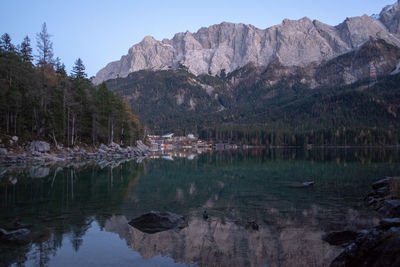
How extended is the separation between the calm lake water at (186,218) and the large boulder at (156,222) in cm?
53

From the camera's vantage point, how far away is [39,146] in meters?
63.8

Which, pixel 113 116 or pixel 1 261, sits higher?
pixel 113 116

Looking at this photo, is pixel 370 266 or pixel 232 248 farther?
pixel 232 248

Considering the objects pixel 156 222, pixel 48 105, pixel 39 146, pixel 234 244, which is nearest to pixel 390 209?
pixel 234 244

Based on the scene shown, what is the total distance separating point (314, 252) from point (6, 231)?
1350cm

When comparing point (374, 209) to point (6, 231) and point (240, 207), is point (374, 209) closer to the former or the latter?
point (240, 207)

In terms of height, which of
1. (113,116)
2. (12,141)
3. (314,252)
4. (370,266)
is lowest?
(314,252)

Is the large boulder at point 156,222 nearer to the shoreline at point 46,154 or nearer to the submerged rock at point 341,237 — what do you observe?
the submerged rock at point 341,237

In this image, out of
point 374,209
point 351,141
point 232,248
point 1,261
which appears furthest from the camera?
point 351,141

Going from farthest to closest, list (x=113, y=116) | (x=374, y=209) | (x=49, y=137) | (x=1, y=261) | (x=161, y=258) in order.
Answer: (x=113, y=116), (x=49, y=137), (x=374, y=209), (x=161, y=258), (x=1, y=261)

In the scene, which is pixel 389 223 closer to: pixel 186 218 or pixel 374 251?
pixel 374 251

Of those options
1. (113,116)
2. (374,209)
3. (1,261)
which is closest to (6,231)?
(1,261)

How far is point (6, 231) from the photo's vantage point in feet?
50.4

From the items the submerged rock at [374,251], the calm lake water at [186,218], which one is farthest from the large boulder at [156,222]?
the submerged rock at [374,251]
